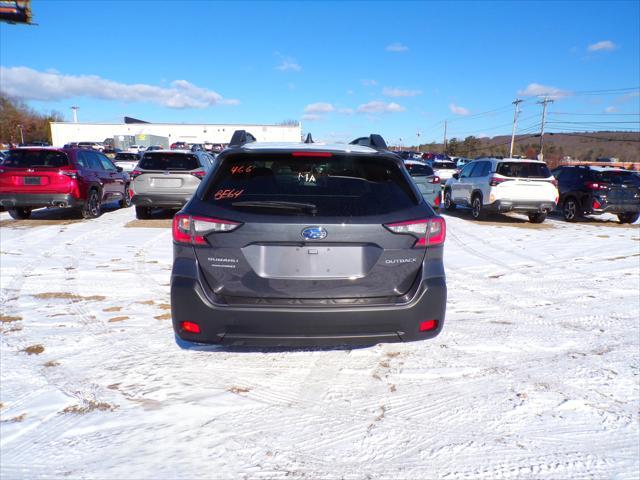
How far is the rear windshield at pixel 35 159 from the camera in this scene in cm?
966

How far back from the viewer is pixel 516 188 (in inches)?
447

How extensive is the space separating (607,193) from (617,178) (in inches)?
23.5

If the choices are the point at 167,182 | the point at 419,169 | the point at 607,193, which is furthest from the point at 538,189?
the point at 167,182

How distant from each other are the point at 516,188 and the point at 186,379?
10537 mm

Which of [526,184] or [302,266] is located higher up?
[526,184]

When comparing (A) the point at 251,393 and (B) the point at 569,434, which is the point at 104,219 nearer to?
(A) the point at 251,393

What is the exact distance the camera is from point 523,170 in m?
11.5

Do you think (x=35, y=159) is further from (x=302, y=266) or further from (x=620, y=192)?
(x=620, y=192)

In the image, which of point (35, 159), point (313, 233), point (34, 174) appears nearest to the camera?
point (313, 233)

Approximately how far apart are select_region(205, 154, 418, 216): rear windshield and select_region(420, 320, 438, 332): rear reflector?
77 centimetres

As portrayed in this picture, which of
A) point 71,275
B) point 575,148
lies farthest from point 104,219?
point 575,148

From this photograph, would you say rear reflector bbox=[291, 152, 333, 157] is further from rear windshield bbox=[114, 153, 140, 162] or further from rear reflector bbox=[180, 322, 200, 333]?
rear windshield bbox=[114, 153, 140, 162]

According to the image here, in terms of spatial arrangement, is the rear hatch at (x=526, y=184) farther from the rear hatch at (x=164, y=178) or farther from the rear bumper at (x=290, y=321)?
the rear bumper at (x=290, y=321)

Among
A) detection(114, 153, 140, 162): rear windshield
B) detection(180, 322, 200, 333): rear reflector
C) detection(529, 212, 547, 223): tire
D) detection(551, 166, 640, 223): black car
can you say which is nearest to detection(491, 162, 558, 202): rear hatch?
detection(529, 212, 547, 223): tire
